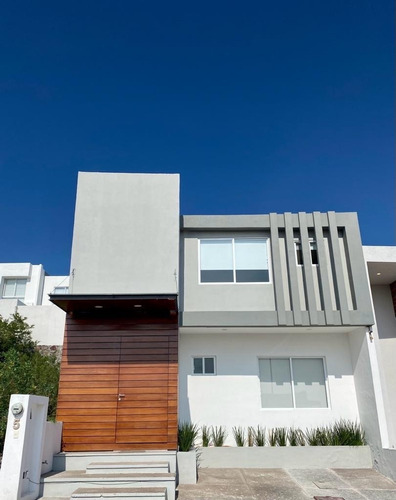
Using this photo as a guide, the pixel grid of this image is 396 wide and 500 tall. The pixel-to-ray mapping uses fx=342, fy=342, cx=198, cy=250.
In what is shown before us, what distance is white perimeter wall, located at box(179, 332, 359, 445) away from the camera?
9.40m

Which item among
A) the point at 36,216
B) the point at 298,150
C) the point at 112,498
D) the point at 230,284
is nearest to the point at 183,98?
the point at 298,150

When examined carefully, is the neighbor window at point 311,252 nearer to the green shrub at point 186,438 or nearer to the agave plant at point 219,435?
the agave plant at point 219,435

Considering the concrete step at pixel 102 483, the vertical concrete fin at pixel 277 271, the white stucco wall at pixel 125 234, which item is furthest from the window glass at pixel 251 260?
the concrete step at pixel 102 483

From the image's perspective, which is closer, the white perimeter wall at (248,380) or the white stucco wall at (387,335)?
the white perimeter wall at (248,380)

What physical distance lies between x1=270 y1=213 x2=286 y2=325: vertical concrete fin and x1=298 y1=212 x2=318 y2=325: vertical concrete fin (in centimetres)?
69

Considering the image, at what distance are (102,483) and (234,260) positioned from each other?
6205 mm

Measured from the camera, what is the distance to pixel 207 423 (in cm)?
934

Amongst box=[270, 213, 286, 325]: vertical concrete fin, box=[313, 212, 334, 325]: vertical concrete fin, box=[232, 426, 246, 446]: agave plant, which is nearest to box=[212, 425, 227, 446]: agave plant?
box=[232, 426, 246, 446]: agave plant

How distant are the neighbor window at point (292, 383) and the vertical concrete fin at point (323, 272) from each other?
174cm

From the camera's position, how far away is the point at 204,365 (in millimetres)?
9875

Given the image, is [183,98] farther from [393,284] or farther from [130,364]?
[393,284]

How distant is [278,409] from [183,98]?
10.3 metres

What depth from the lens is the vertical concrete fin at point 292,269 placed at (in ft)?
30.2

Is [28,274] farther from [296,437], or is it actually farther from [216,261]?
[296,437]
